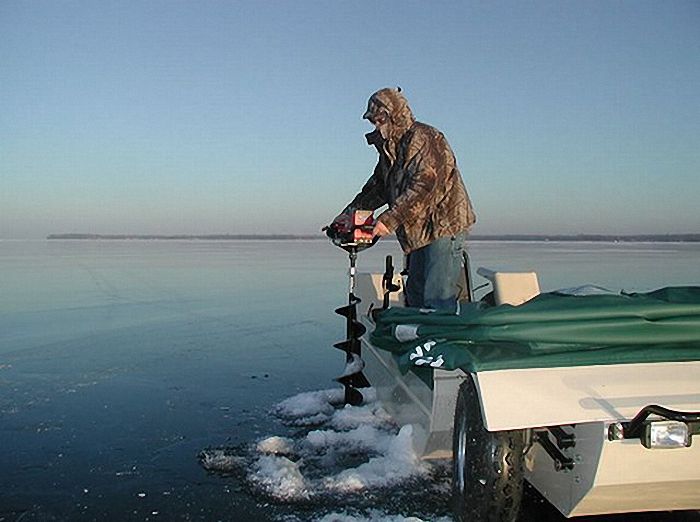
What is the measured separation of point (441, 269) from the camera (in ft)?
13.3

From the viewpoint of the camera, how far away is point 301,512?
2906 millimetres

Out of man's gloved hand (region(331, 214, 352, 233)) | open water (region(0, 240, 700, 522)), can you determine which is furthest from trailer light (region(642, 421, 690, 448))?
man's gloved hand (region(331, 214, 352, 233))

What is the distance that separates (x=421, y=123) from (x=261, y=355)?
3.16 m

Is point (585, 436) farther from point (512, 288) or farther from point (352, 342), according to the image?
point (352, 342)

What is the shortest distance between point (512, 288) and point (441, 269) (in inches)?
18.0

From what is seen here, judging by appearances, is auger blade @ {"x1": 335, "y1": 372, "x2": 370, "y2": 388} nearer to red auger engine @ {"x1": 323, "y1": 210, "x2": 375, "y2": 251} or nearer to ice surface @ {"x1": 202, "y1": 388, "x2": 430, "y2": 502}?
ice surface @ {"x1": 202, "y1": 388, "x2": 430, "y2": 502}

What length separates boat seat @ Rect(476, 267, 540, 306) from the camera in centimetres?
379

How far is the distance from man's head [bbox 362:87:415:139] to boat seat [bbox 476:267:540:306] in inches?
47.0

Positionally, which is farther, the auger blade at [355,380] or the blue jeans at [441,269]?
the auger blade at [355,380]

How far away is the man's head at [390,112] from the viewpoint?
4320 mm

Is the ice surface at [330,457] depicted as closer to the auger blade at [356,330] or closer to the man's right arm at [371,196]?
the auger blade at [356,330]

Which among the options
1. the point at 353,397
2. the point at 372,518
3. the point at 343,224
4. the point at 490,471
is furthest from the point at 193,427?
the point at 490,471

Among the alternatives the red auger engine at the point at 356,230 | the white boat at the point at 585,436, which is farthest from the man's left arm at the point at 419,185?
the white boat at the point at 585,436

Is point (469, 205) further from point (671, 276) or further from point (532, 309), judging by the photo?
point (671, 276)
